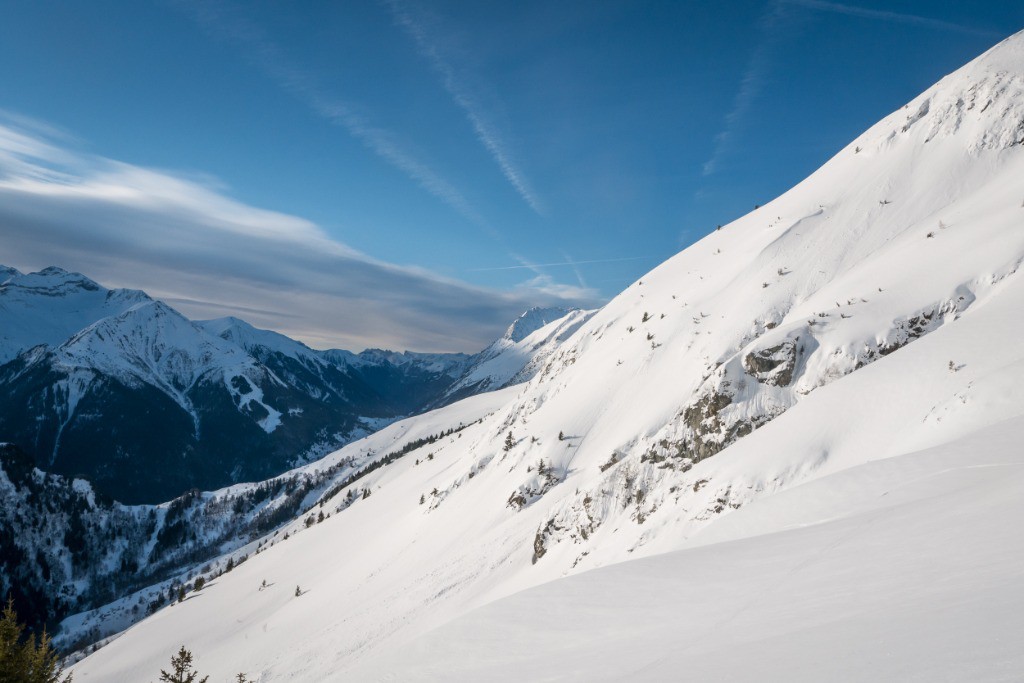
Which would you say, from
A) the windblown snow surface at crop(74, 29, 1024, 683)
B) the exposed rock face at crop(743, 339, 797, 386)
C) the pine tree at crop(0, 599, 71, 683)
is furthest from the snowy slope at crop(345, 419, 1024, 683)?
the exposed rock face at crop(743, 339, 797, 386)

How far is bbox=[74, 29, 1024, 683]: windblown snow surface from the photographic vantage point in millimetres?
5832

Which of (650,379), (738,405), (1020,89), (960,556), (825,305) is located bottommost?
(960,556)

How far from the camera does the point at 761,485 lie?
2055 centimetres

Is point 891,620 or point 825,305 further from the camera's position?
point 825,305

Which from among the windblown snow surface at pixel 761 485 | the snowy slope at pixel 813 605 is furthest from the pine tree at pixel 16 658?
the snowy slope at pixel 813 605

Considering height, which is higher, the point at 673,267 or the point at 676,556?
the point at 673,267

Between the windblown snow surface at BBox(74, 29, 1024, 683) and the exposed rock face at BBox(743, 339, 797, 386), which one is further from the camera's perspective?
the exposed rock face at BBox(743, 339, 797, 386)

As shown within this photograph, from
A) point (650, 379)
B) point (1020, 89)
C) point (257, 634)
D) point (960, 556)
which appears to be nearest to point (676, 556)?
point (960, 556)

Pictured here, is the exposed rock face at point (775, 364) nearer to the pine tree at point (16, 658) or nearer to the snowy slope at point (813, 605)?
the snowy slope at point (813, 605)

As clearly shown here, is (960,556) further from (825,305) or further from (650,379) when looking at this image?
(650,379)

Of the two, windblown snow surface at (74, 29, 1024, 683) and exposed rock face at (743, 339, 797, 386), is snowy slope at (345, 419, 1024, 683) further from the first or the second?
exposed rock face at (743, 339, 797, 386)

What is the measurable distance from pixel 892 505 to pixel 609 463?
25.4m

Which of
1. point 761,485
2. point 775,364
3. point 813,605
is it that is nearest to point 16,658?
point 813,605

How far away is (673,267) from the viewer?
56094 millimetres
